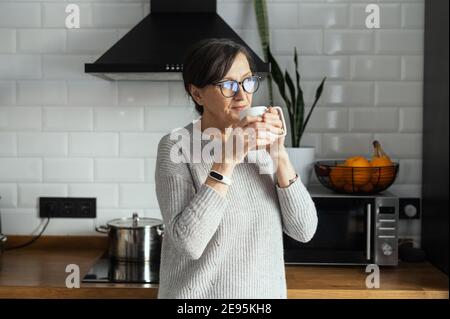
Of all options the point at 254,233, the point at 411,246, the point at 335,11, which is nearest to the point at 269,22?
the point at 335,11

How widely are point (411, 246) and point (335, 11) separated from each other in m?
1.00

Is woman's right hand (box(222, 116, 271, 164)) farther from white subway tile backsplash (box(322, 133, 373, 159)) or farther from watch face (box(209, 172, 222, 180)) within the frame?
white subway tile backsplash (box(322, 133, 373, 159))

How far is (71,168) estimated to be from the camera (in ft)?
8.52

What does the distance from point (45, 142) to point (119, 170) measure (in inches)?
13.1

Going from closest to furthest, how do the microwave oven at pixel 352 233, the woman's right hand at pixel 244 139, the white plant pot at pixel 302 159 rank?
the woman's right hand at pixel 244 139 < the microwave oven at pixel 352 233 < the white plant pot at pixel 302 159

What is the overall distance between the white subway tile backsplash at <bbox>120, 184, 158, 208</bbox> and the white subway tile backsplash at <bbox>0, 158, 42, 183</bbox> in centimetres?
36

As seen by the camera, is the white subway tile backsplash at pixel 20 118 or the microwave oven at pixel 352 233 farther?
the white subway tile backsplash at pixel 20 118

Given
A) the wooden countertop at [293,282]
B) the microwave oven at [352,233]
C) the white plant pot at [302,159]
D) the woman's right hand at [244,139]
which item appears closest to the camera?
the woman's right hand at [244,139]

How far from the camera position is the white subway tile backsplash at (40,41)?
2.57 metres

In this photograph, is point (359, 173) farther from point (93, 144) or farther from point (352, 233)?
point (93, 144)

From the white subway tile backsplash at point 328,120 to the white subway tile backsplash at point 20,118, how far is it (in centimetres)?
113

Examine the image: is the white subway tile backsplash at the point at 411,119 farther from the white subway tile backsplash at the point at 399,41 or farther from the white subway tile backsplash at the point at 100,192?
the white subway tile backsplash at the point at 100,192

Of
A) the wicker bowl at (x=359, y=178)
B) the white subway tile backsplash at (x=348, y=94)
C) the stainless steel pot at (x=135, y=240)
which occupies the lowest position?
the stainless steel pot at (x=135, y=240)

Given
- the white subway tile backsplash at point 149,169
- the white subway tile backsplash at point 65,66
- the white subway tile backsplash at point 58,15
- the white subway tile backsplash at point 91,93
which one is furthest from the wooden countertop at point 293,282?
the white subway tile backsplash at point 58,15
